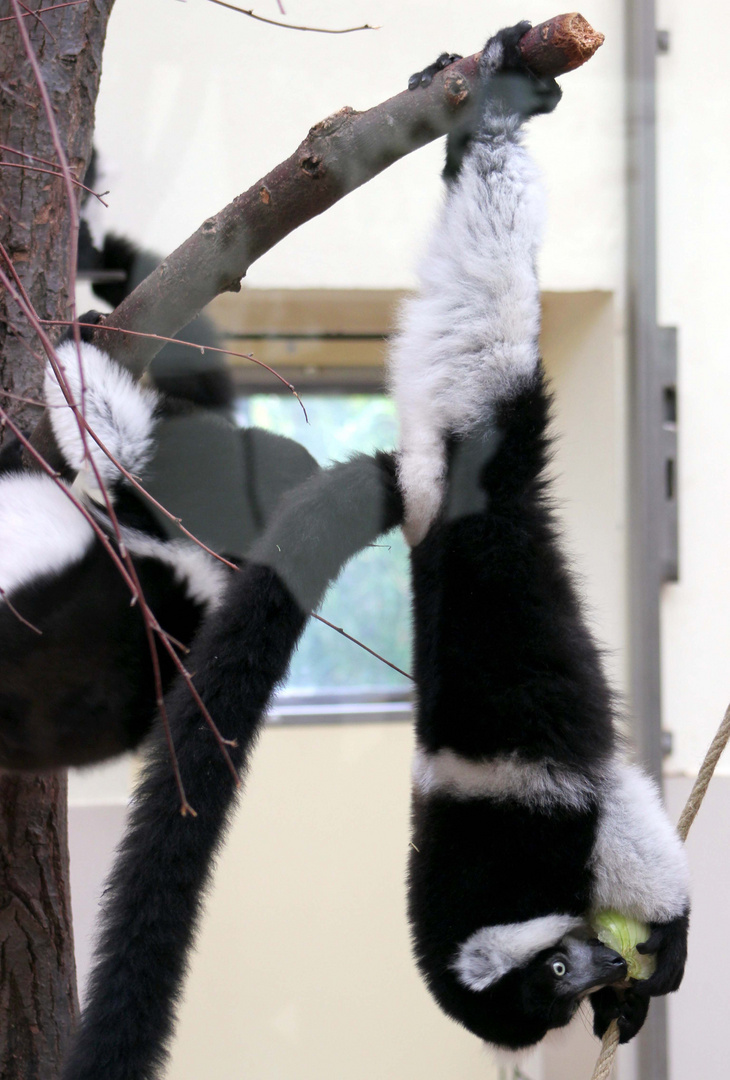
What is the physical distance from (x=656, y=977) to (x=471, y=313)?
826 mm

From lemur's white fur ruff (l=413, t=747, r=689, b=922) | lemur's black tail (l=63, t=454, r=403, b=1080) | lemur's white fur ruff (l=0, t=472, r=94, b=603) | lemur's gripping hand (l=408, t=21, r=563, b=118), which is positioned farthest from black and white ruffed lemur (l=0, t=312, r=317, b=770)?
lemur's gripping hand (l=408, t=21, r=563, b=118)

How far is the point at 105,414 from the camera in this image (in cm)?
119

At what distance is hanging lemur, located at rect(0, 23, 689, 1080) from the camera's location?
93 cm

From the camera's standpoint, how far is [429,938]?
117 centimetres

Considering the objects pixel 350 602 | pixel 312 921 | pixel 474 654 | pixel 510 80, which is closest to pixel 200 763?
pixel 474 654

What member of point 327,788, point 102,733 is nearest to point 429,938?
point 102,733

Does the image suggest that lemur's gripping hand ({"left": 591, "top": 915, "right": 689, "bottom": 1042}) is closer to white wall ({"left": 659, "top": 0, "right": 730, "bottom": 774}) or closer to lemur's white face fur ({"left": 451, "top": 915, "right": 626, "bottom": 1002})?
lemur's white face fur ({"left": 451, "top": 915, "right": 626, "bottom": 1002})

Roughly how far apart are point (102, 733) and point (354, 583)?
100 cm

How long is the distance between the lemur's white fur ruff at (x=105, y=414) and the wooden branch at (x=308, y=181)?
0.09 feet

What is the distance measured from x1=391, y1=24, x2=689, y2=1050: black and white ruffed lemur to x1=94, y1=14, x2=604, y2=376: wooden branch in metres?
0.04

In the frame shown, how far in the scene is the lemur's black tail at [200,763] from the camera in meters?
0.77

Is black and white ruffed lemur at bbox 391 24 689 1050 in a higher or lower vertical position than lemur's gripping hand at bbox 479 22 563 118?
lower

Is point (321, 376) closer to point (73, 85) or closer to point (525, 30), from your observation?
point (73, 85)

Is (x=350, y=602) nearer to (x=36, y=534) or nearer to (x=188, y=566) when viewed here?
(x=188, y=566)
